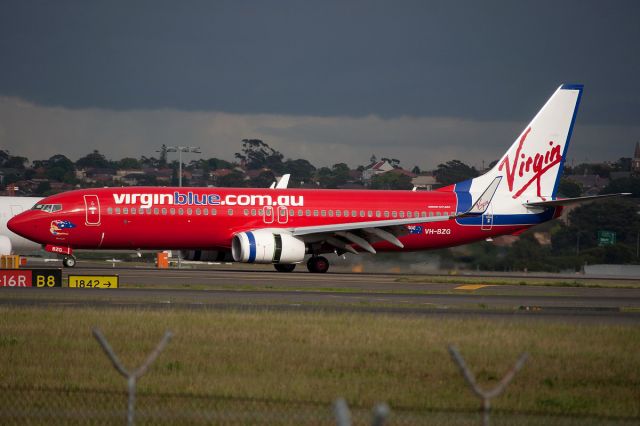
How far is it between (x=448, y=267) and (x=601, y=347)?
117ft

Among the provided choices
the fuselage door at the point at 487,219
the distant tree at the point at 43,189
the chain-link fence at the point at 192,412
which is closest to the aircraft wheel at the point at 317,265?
the fuselage door at the point at 487,219

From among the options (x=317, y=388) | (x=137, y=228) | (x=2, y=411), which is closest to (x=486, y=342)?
(x=317, y=388)

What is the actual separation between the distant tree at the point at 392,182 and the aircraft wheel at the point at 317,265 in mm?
93248

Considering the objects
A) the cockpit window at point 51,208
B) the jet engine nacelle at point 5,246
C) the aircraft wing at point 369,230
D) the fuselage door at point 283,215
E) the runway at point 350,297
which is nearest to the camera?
the runway at point 350,297

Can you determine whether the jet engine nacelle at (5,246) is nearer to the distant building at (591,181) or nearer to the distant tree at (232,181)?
the distant building at (591,181)

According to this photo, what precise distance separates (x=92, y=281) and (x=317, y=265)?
1735cm

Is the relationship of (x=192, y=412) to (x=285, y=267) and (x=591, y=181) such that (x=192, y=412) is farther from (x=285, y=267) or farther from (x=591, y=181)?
(x=591, y=181)

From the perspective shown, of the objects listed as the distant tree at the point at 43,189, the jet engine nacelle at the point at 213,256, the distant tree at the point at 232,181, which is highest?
the distant tree at the point at 232,181

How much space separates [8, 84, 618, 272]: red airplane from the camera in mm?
49375

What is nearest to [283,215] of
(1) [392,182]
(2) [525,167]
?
(2) [525,167]

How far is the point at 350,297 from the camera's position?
33875 millimetres

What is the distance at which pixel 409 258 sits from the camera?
5619 cm

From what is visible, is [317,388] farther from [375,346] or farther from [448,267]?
[448,267]

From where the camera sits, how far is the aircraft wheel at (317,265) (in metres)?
52.7
